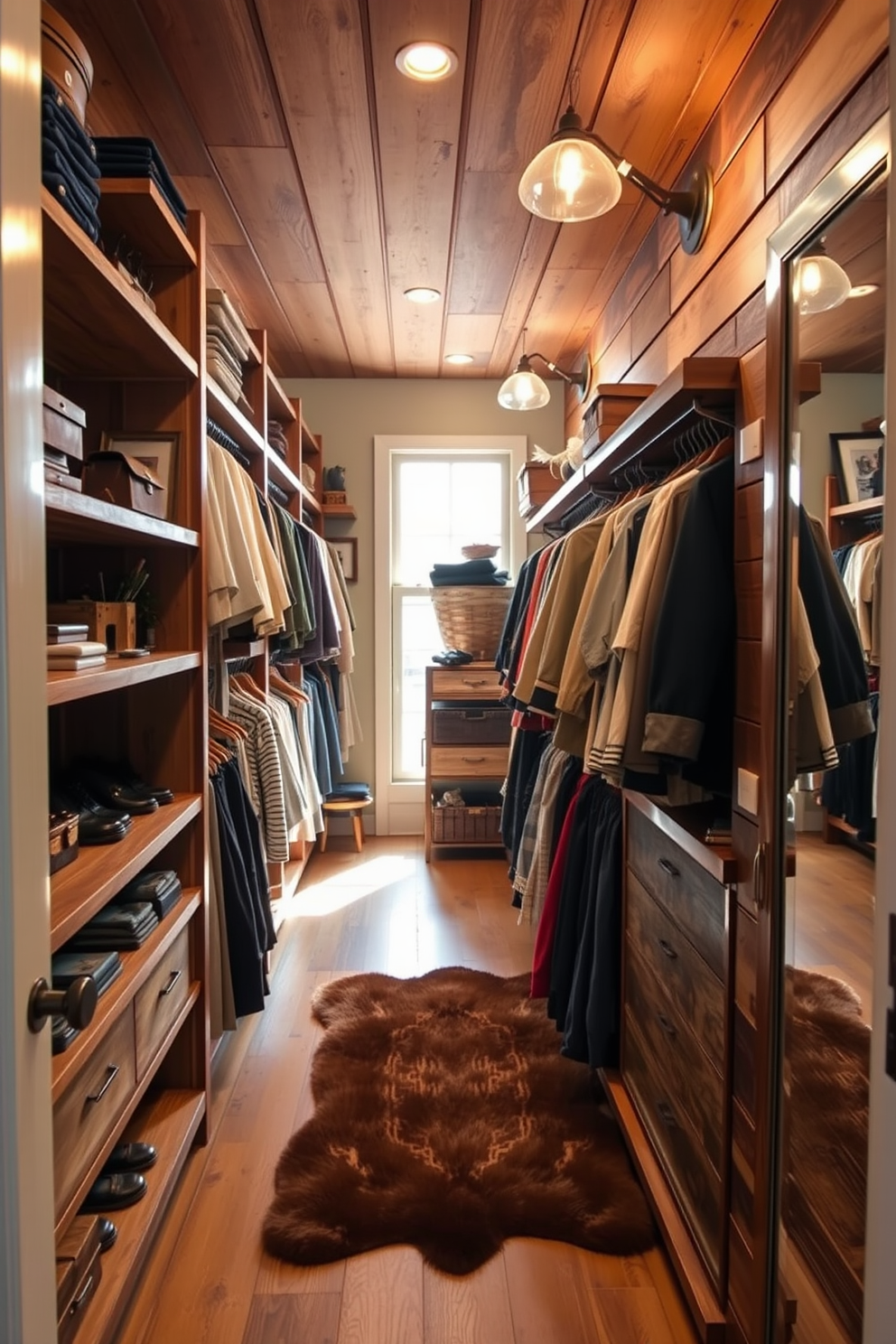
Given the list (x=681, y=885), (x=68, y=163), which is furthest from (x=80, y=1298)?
(x=68, y=163)

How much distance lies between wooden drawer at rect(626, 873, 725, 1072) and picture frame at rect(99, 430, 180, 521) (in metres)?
1.43

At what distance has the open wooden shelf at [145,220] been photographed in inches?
64.3

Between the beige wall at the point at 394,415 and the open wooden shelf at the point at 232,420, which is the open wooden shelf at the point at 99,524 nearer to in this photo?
the open wooden shelf at the point at 232,420

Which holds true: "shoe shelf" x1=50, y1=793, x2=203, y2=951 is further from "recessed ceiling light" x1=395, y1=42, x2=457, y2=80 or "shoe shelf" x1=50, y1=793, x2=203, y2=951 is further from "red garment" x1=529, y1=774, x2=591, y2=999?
"recessed ceiling light" x1=395, y1=42, x2=457, y2=80

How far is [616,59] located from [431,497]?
9.96 ft

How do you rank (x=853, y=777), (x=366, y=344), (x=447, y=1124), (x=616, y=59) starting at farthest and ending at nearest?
(x=366, y=344) → (x=447, y=1124) → (x=616, y=59) → (x=853, y=777)

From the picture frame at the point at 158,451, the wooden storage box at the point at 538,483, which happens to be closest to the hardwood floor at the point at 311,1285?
the picture frame at the point at 158,451

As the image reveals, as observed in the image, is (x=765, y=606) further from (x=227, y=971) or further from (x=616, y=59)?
(x=227, y=971)

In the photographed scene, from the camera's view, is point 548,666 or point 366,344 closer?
point 548,666

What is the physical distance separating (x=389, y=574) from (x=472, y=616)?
67 centimetres

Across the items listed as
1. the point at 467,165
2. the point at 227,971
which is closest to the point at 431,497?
the point at 467,165

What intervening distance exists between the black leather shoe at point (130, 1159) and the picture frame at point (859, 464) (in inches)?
70.2

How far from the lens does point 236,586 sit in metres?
2.17

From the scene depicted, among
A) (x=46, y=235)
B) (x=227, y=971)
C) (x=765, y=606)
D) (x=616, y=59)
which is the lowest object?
(x=227, y=971)
